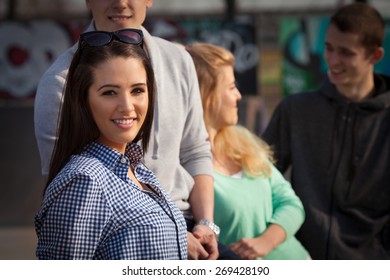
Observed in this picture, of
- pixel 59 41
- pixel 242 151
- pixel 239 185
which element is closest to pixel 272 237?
pixel 239 185

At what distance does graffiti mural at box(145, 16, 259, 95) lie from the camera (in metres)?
13.4

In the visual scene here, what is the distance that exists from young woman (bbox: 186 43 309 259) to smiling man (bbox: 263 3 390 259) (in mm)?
302

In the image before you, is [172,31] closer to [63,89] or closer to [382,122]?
[382,122]

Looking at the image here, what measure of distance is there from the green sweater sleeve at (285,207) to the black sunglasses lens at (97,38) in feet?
4.18

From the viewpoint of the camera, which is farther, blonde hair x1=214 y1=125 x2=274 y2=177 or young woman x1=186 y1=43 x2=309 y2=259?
blonde hair x1=214 y1=125 x2=274 y2=177

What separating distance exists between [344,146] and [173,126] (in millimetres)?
1239

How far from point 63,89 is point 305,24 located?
11417 mm

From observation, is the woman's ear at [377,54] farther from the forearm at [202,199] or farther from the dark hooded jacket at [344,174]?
the forearm at [202,199]

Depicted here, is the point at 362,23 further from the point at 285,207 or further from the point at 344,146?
the point at 285,207

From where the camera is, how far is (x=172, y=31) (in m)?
13.8

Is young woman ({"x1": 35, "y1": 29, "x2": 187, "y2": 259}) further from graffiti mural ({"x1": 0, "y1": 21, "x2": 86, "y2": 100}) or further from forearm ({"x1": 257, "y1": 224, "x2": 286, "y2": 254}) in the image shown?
graffiti mural ({"x1": 0, "y1": 21, "x2": 86, "y2": 100})

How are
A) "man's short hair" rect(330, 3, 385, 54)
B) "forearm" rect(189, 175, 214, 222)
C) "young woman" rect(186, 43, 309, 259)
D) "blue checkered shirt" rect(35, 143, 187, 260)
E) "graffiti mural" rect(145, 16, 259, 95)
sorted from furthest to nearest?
"graffiti mural" rect(145, 16, 259, 95)
"man's short hair" rect(330, 3, 385, 54)
"young woman" rect(186, 43, 309, 259)
"forearm" rect(189, 175, 214, 222)
"blue checkered shirt" rect(35, 143, 187, 260)

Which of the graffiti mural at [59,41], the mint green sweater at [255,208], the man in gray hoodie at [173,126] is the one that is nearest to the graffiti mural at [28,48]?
the graffiti mural at [59,41]

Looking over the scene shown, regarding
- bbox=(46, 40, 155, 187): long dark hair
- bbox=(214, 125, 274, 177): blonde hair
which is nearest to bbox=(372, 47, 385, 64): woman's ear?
bbox=(214, 125, 274, 177): blonde hair
